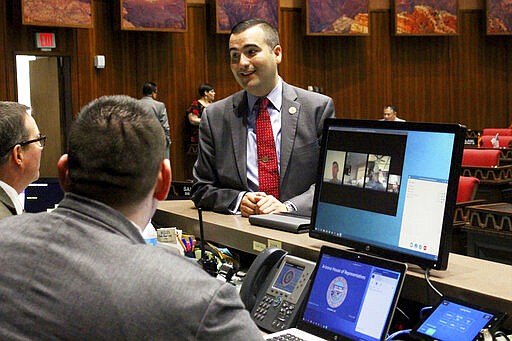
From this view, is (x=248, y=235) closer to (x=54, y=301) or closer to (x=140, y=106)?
(x=140, y=106)

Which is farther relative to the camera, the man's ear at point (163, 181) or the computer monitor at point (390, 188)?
the computer monitor at point (390, 188)

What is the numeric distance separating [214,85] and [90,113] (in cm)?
1115

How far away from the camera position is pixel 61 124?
1123cm

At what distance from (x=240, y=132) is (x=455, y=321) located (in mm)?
1591

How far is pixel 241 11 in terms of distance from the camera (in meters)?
12.2

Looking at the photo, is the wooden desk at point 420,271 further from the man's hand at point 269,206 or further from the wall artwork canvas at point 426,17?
the wall artwork canvas at point 426,17

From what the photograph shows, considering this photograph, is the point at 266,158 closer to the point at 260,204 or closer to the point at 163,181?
the point at 260,204

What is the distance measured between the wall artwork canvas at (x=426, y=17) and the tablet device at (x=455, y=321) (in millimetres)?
12379

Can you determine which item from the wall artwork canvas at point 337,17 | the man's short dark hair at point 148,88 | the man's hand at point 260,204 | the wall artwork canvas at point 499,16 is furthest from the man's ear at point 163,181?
the wall artwork canvas at point 499,16

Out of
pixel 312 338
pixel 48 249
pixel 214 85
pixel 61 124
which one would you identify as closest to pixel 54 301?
pixel 48 249

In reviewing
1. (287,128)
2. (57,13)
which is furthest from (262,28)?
(57,13)

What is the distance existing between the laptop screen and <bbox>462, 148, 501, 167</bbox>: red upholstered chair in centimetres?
642

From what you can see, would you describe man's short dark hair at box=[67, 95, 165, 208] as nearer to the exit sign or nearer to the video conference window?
the video conference window

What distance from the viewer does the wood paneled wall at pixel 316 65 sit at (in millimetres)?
11219
